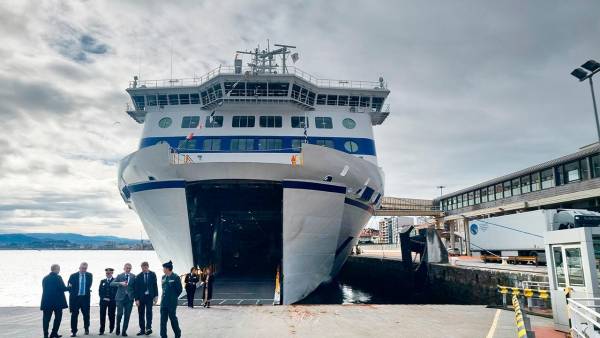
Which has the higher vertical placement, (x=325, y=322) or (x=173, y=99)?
(x=173, y=99)

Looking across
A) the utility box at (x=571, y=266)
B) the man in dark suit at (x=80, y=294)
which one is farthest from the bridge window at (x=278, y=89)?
the utility box at (x=571, y=266)

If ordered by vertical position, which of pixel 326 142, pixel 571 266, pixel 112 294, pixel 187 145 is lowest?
pixel 112 294

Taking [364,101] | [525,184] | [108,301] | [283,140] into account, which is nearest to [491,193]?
[525,184]

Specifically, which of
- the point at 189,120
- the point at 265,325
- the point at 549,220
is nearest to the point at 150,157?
the point at 189,120

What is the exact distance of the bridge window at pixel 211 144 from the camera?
17203 mm

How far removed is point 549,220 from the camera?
59.9 ft

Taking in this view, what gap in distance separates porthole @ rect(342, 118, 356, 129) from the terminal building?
12.4m

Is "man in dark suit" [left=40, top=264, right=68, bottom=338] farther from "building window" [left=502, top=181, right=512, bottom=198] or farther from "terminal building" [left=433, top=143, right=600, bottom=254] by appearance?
"building window" [left=502, top=181, right=512, bottom=198]

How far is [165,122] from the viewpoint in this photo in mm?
18609

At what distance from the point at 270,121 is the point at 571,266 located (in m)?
12.8

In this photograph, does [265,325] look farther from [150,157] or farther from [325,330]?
[150,157]

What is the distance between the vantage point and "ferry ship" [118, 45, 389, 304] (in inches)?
535

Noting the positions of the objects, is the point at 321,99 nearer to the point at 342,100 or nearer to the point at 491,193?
the point at 342,100

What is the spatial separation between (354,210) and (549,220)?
9.26m
